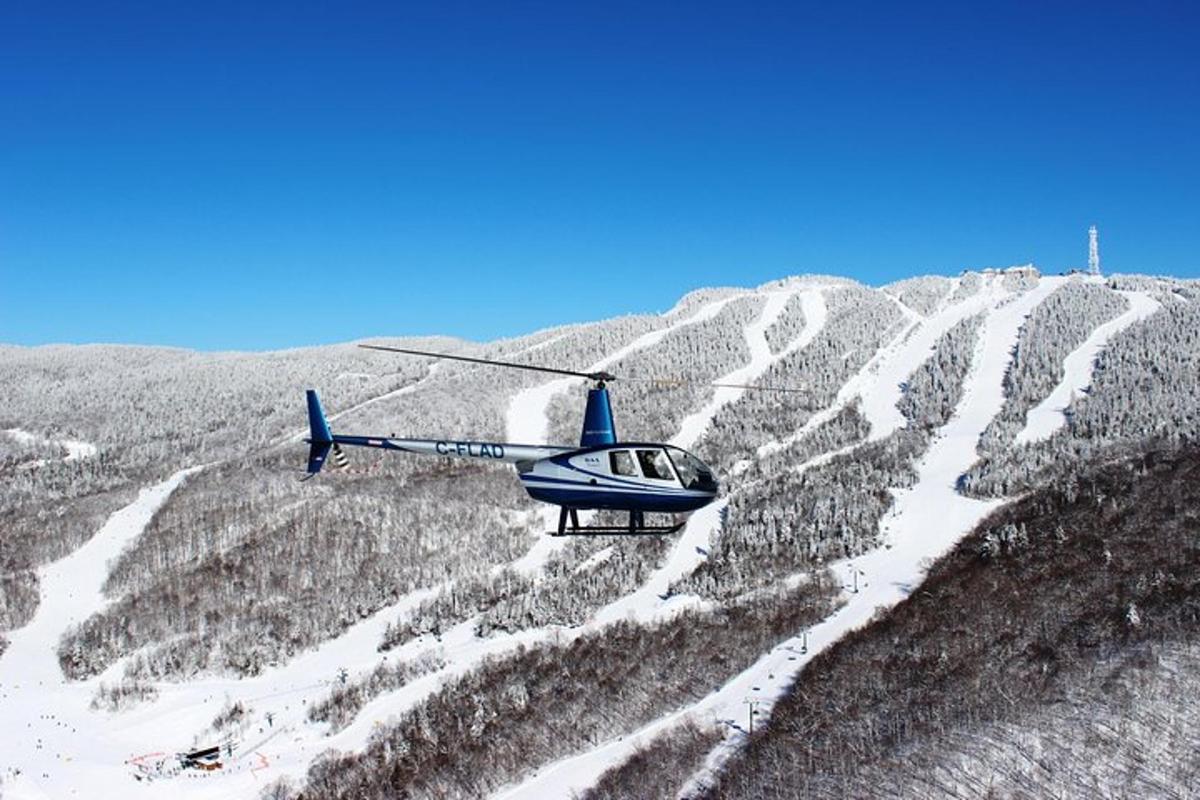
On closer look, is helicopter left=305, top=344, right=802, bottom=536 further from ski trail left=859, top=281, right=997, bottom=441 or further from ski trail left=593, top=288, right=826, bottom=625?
ski trail left=859, top=281, right=997, bottom=441

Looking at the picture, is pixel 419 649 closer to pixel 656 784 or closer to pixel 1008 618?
pixel 656 784

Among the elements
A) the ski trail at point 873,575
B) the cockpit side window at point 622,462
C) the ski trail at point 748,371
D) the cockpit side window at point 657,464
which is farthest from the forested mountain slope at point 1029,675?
the ski trail at point 748,371

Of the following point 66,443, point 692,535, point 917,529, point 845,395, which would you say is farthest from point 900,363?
point 66,443

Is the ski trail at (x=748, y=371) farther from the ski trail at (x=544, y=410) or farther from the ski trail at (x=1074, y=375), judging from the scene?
the ski trail at (x=1074, y=375)

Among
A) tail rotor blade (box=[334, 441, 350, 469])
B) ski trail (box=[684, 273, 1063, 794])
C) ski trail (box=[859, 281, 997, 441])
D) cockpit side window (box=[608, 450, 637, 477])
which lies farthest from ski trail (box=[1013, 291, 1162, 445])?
tail rotor blade (box=[334, 441, 350, 469])

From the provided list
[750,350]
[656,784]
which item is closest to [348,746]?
[656,784]
